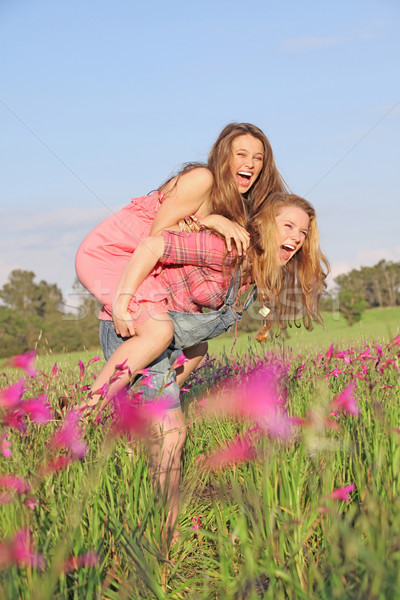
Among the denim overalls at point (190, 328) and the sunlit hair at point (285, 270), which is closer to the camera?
the denim overalls at point (190, 328)

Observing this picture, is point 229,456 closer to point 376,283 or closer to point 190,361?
point 190,361

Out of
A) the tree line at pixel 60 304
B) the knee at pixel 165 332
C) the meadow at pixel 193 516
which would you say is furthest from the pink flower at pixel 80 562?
the tree line at pixel 60 304

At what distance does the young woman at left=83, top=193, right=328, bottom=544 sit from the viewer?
3004 mm

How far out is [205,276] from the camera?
10.7ft

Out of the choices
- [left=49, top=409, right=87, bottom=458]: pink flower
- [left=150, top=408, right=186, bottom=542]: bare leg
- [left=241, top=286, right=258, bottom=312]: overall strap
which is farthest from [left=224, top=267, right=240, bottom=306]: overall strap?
[left=49, top=409, right=87, bottom=458]: pink flower

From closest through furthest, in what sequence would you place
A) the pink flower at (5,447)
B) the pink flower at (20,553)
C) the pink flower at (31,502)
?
the pink flower at (20,553) < the pink flower at (31,502) < the pink flower at (5,447)

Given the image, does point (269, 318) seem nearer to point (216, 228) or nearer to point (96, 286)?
point (216, 228)

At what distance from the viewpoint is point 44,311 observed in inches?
1403

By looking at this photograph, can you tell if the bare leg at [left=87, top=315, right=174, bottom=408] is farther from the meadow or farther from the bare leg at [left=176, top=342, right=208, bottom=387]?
the bare leg at [left=176, top=342, right=208, bottom=387]


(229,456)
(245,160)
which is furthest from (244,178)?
(229,456)

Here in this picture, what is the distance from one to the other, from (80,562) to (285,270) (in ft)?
8.22

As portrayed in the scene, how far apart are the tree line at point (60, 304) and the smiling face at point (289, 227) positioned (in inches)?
747

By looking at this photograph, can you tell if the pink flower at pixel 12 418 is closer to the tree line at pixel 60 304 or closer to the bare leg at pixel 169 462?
the bare leg at pixel 169 462

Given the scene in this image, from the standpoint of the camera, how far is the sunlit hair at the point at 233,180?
137 inches
